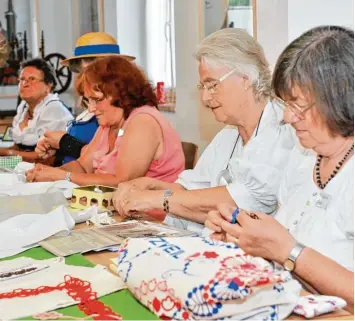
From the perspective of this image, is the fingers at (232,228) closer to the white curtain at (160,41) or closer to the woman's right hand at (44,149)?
the woman's right hand at (44,149)

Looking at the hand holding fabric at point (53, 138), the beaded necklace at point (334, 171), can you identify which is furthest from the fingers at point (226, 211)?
the hand holding fabric at point (53, 138)

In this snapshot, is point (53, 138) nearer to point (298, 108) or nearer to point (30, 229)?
point (30, 229)

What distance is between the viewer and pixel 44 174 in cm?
308

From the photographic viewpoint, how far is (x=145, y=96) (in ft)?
10.1

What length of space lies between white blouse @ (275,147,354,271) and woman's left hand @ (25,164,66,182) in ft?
5.09

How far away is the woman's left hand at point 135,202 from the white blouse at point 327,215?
0.64 meters

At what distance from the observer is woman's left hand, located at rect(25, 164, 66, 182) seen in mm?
3064

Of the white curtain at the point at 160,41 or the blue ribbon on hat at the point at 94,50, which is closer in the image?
the blue ribbon on hat at the point at 94,50

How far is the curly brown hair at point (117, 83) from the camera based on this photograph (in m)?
3.02

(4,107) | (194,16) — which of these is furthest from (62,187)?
(4,107)

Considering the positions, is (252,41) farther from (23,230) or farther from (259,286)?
(259,286)

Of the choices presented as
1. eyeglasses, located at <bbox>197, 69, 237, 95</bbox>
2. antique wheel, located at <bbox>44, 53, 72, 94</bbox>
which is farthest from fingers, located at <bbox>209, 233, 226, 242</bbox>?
antique wheel, located at <bbox>44, 53, 72, 94</bbox>

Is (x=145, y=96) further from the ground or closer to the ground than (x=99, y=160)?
further from the ground

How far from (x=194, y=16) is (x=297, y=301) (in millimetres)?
3136
